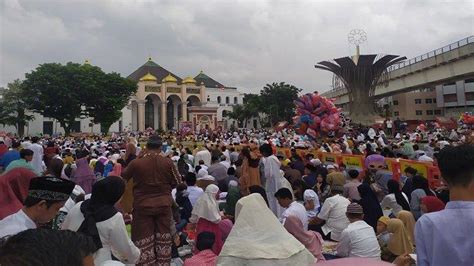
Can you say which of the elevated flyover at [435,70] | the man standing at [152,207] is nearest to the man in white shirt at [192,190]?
the man standing at [152,207]

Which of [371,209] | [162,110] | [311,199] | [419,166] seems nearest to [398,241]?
[371,209]

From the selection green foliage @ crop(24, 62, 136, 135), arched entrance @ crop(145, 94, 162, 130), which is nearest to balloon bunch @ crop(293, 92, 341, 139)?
green foliage @ crop(24, 62, 136, 135)

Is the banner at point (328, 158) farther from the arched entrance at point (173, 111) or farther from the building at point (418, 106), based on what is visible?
the arched entrance at point (173, 111)

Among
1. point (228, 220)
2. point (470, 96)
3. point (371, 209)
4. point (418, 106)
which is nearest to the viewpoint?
point (228, 220)

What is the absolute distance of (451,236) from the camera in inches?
74.9

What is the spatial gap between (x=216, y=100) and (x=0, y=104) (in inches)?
1596

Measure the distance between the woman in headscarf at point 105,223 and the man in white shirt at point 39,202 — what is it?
1.56ft

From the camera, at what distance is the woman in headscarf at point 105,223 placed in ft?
10.2

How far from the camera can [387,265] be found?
2.60m

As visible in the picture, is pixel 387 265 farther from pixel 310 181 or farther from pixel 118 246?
pixel 310 181

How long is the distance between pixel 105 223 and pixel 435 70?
31556mm

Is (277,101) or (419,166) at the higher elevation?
(277,101)

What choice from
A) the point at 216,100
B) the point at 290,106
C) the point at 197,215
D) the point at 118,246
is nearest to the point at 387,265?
the point at 118,246

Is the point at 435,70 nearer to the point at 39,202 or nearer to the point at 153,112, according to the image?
the point at 39,202
